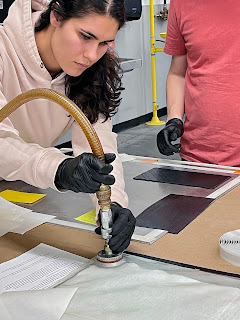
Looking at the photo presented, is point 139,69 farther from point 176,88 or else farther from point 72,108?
point 72,108

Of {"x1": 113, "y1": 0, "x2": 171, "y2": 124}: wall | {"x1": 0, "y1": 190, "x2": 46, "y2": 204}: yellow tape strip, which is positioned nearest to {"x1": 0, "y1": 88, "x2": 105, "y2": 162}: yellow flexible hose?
{"x1": 0, "y1": 190, "x2": 46, "y2": 204}: yellow tape strip

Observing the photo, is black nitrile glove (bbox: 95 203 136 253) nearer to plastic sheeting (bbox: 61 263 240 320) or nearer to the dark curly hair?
plastic sheeting (bbox: 61 263 240 320)

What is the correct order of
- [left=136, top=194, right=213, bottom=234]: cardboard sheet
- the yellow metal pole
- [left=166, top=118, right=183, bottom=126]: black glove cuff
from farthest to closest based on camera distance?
the yellow metal pole < [left=166, top=118, right=183, bottom=126]: black glove cuff < [left=136, top=194, right=213, bottom=234]: cardboard sheet

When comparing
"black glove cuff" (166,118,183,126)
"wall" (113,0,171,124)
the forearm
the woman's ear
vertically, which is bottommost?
"wall" (113,0,171,124)

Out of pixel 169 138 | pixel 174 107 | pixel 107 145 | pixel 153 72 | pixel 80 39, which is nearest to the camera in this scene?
pixel 80 39

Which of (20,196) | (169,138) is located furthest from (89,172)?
(169,138)

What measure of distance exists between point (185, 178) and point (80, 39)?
648 millimetres

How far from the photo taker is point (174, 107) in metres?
2.03

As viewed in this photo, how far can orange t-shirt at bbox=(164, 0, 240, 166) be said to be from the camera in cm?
181

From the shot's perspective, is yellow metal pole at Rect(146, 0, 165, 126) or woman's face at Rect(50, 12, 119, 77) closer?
woman's face at Rect(50, 12, 119, 77)

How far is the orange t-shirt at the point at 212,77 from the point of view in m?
1.81

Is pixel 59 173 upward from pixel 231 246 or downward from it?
upward

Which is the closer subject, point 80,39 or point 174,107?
point 80,39

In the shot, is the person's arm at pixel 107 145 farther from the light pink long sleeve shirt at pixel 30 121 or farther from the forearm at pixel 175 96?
the forearm at pixel 175 96
